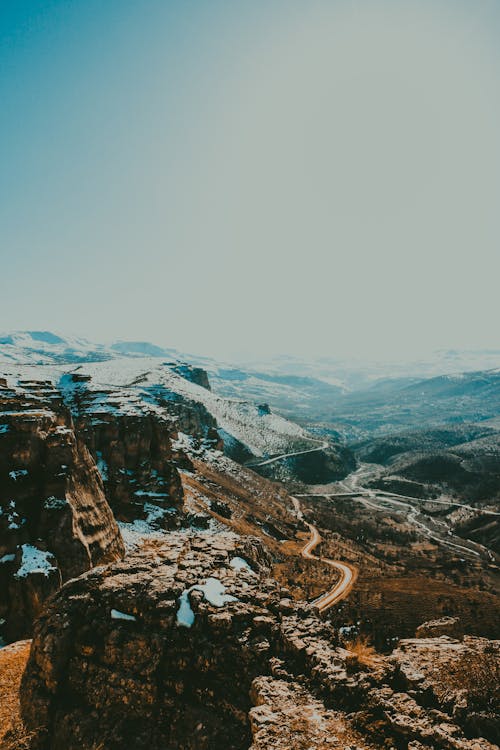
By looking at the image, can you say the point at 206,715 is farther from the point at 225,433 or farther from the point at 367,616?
the point at 225,433

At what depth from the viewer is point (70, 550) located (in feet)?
86.2

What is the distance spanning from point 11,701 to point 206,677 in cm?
750

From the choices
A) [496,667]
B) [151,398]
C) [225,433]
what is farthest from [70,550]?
[225,433]

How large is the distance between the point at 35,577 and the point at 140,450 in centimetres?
2847

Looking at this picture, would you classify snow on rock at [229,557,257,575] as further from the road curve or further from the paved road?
the paved road

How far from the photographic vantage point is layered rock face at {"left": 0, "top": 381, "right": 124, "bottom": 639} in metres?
23.1

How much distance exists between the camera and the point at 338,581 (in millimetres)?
49906

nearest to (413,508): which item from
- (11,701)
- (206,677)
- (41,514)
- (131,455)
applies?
(131,455)

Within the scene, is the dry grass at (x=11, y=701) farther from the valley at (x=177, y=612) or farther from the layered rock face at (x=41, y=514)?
the layered rock face at (x=41, y=514)

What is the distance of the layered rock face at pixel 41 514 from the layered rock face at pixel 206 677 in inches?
544

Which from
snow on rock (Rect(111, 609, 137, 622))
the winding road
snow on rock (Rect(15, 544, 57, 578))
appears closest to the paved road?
the winding road

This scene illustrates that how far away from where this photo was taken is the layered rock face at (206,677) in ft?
28.7

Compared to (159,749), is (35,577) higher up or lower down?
lower down

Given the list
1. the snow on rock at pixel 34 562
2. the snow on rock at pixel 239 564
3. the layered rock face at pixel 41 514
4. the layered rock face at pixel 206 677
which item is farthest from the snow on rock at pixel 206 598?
the snow on rock at pixel 34 562
